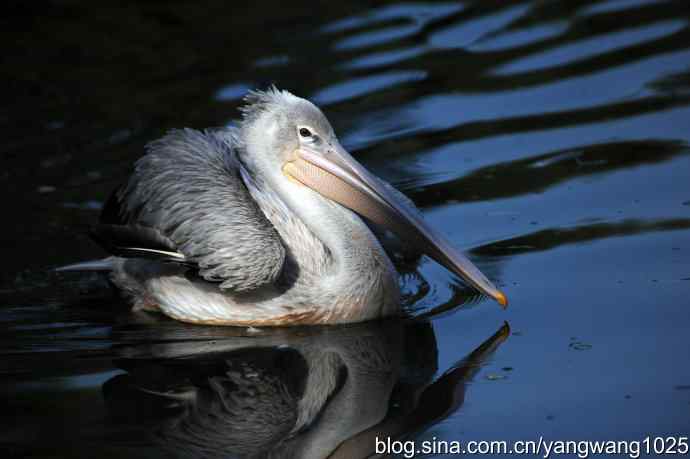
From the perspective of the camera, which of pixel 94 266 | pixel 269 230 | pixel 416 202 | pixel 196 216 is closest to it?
pixel 269 230

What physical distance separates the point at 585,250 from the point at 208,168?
5.61 feet

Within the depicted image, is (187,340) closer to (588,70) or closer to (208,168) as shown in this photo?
(208,168)

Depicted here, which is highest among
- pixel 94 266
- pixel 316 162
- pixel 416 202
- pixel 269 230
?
pixel 316 162

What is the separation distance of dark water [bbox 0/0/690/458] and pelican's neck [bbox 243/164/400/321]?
0.12 meters

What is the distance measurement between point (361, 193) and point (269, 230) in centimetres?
44

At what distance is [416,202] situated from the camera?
6270 millimetres

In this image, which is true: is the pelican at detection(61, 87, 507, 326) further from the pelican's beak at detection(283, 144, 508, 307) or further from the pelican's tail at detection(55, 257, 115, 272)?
the pelican's tail at detection(55, 257, 115, 272)

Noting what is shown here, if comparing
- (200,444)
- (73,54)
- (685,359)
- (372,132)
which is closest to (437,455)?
(200,444)

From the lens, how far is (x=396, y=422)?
407 cm

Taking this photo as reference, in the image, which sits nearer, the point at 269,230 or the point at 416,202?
the point at 269,230

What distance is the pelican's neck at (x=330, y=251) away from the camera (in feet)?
16.5

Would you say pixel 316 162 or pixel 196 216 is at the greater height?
pixel 316 162

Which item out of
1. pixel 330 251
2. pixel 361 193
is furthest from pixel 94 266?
pixel 361 193

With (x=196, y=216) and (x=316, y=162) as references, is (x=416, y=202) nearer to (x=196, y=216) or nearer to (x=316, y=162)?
(x=316, y=162)
